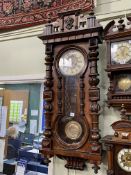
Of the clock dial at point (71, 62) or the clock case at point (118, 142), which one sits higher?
the clock dial at point (71, 62)

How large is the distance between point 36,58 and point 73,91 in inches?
22.9

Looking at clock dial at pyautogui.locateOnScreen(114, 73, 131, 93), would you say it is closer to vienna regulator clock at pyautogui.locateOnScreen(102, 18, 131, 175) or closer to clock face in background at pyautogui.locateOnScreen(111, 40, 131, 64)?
vienna regulator clock at pyautogui.locateOnScreen(102, 18, 131, 175)

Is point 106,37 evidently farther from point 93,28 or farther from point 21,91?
point 21,91

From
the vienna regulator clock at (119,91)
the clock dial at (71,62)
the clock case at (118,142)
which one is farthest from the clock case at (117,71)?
the clock dial at (71,62)

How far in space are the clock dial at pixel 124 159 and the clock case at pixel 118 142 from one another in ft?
0.04

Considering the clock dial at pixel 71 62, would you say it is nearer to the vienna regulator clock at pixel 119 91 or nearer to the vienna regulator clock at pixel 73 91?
the vienna regulator clock at pixel 73 91

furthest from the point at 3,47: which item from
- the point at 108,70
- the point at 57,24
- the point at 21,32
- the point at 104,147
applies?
the point at 104,147

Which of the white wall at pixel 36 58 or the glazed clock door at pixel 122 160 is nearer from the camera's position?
the glazed clock door at pixel 122 160

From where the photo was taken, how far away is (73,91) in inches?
63.4

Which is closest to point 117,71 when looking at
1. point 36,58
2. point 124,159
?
point 124,159

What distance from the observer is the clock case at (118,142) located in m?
1.36

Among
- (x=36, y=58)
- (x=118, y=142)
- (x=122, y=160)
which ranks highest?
(x=36, y=58)

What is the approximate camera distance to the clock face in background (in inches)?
58.2

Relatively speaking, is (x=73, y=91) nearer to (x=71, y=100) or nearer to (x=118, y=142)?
(x=71, y=100)
